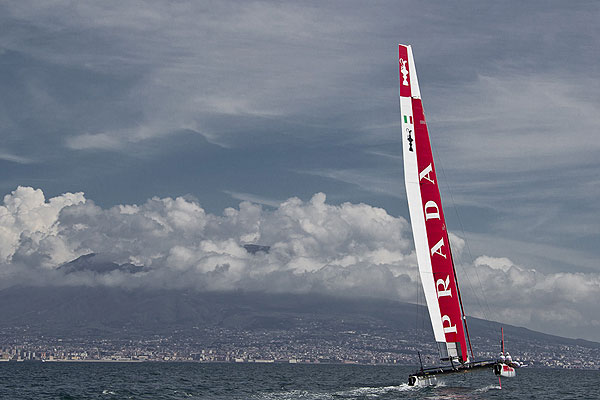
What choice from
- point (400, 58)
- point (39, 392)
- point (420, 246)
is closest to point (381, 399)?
point (420, 246)

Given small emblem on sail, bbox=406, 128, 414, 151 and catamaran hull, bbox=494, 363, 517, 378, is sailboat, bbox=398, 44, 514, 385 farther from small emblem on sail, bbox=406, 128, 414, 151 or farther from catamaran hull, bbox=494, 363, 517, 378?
catamaran hull, bbox=494, 363, 517, 378

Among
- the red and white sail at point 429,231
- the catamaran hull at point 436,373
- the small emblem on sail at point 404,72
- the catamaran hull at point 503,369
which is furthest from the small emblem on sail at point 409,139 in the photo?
the catamaran hull at point 503,369

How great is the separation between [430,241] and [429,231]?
2.43ft

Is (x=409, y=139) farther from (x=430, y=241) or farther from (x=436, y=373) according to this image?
(x=436, y=373)

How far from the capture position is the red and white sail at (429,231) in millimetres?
53281

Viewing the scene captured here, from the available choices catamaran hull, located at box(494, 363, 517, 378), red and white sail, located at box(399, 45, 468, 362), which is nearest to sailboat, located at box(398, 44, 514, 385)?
red and white sail, located at box(399, 45, 468, 362)

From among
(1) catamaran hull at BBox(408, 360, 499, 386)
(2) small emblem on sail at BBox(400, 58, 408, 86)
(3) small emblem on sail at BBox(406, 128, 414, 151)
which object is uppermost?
(2) small emblem on sail at BBox(400, 58, 408, 86)

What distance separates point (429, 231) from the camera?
5394cm

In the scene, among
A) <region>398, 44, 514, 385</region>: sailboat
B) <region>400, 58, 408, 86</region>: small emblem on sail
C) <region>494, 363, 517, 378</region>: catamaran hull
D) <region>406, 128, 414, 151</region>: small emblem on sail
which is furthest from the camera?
<region>400, 58, 408, 86</region>: small emblem on sail

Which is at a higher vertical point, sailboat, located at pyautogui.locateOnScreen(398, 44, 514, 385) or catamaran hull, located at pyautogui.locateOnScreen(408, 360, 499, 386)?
sailboat, located at pyautogui.locateOnScreen(398, 44, 514, 385)

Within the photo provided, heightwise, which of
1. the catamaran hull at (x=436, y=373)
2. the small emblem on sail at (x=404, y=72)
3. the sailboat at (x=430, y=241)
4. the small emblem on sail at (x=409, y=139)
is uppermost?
the small emblem on sail at (x=404, y=72)

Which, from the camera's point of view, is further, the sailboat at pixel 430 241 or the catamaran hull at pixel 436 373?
the sailboat at pixel 430 241

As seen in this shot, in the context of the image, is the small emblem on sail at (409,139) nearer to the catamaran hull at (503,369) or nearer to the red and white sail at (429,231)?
the red and white sail at (429,231)

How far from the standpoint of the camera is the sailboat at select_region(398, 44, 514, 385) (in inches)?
2094
